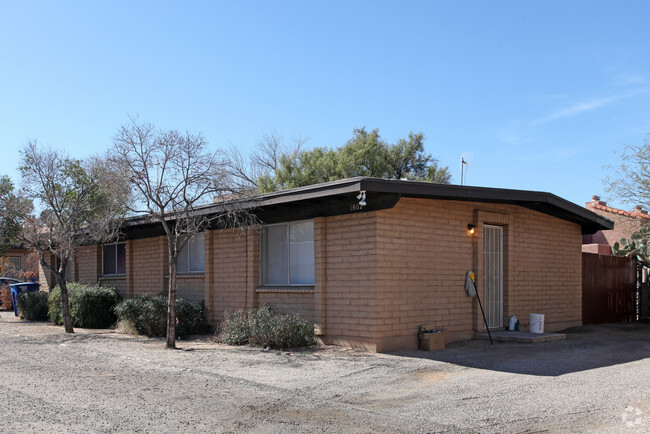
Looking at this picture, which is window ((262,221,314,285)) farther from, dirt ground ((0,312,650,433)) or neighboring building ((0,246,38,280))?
neighboring building ((0,246,38,280))

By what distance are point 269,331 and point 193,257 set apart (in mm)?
5180

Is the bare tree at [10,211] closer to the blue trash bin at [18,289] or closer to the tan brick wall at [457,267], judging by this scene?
the blue trash bin at [18,289]

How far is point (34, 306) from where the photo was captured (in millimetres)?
19234

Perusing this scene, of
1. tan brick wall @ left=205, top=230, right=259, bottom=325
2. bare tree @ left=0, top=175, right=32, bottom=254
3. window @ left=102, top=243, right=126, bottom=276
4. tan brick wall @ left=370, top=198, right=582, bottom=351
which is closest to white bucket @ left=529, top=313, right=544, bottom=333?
tan brick wall @ left=370, top=198, right=582, bottom=351

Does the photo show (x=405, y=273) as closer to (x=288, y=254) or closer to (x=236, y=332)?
(x=288, y=254)

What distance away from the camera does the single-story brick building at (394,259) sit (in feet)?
36.2

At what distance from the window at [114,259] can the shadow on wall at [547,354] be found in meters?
11.4

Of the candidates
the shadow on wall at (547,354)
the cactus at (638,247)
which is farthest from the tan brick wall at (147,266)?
the cactus at (638,247)

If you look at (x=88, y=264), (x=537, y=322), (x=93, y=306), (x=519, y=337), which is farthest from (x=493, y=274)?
(x=88, y=264)

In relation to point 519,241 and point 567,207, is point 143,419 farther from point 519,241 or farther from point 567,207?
point 567,207

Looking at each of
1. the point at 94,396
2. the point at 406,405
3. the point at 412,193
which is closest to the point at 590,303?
the point at 412,193

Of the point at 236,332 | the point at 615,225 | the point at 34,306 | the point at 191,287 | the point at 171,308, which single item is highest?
the point at 615,225

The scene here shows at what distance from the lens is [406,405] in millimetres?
7254

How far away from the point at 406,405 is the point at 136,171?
7093 mm
